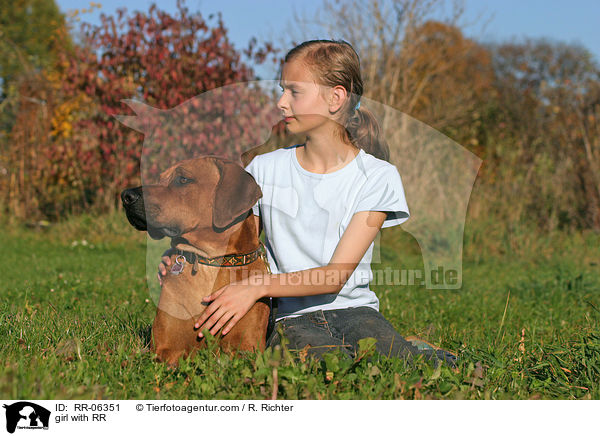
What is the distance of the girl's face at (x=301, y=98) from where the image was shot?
2.85 m

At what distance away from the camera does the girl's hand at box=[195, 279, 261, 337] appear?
7.78 feet

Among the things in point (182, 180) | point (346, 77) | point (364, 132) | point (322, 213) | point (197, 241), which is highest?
point (346, 77)

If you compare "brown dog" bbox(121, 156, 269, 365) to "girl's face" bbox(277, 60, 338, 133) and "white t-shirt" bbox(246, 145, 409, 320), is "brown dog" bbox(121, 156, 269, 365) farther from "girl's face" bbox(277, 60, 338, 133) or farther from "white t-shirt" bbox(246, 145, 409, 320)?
"girl's face" bbox(277, 60, 338, 133)

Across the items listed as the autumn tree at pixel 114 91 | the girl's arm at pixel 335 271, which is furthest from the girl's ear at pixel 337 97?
the autumn tree at pixel 114 91

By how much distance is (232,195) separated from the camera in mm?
2527

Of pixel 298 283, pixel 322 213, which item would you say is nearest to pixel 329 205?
pixel 322 213

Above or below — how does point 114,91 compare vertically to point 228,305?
above

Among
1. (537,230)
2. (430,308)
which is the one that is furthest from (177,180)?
(537,230)

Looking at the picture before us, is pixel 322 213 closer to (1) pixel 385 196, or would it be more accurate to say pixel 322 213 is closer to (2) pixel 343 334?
(1) pixel 385 196

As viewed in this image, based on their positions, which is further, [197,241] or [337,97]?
[337,97]

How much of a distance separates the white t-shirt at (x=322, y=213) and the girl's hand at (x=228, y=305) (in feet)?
1.73

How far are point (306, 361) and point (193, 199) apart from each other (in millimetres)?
891

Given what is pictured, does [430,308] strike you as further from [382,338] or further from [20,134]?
[20,134]
